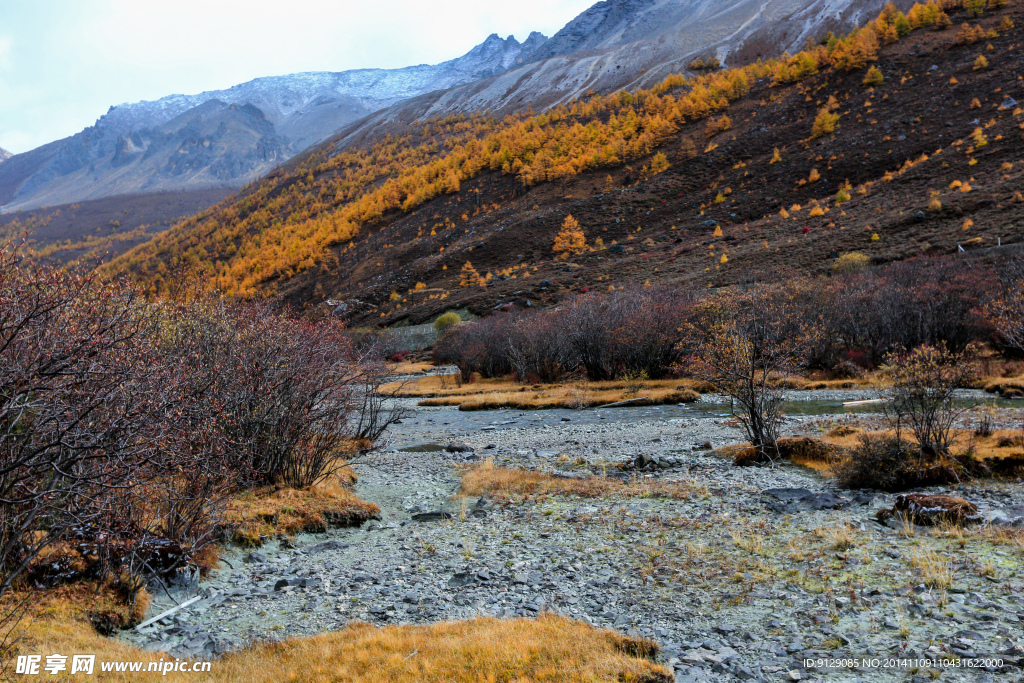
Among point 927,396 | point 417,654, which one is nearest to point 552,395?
point 927,396

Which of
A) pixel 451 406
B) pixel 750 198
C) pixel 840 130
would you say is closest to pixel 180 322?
pixel 451 406

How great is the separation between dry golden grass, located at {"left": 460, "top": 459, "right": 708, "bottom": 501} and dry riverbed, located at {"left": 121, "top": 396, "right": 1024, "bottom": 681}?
0.30 metres

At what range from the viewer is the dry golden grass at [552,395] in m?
27.4

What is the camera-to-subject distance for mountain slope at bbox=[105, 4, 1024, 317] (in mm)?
58188

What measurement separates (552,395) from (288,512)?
21118 mm

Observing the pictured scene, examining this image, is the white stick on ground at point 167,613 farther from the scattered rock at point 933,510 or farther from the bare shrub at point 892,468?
the bare shrub at point 892,468

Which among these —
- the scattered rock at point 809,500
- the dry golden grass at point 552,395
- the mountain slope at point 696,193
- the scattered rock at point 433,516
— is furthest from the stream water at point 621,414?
the mountain slope at point 696,193

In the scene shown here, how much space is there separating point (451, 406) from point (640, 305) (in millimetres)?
14457

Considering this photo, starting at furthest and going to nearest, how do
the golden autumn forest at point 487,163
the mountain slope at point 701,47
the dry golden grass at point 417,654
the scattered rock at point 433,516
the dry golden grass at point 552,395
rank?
1. the mountain slope at point 701,47
2. the golden autumn forest at point 487,163
3. the dry golden grass at point 552,395
4. the scattered rock at point 433,516
5. the dry golden grass at point 417,654

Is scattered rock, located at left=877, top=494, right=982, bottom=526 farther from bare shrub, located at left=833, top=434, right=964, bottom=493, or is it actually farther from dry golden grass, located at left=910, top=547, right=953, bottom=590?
bare shrub, located at left=833, top=434, right=964, bottom=493

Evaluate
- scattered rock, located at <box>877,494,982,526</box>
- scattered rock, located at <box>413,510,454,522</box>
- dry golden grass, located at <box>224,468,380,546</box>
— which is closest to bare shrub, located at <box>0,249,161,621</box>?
dry golden grass, located at <box>224,468,380,546</box>

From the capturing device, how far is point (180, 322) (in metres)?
12.3

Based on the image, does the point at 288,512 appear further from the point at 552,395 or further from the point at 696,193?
the point at 696,193

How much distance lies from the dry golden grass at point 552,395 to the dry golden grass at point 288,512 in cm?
1521
